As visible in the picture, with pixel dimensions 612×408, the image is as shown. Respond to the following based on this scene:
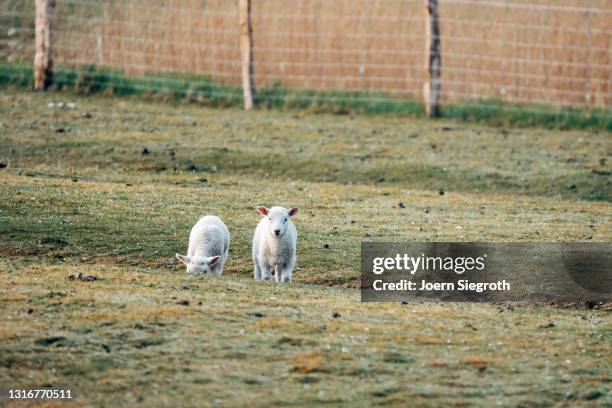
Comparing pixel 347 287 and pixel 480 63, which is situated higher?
pixel 480 63

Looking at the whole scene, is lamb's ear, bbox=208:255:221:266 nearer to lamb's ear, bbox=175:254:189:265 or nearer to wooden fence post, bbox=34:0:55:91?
lamb's ear, bbox=175:254:189:265

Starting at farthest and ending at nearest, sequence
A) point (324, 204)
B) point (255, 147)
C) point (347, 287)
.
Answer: point (255, 147) < point (324, 204) < point (347, 287)

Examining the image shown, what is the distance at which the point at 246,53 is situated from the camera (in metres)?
21.4

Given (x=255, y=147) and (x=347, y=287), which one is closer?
(x=347, y=287)

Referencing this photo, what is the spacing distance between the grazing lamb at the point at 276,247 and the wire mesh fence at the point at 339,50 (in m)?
10.3

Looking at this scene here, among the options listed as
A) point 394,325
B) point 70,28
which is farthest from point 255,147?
point 394,325

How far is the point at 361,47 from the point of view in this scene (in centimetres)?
2258

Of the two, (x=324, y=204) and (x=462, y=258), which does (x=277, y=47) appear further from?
(x=462, y=258)

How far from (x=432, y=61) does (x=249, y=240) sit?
947 centimetres

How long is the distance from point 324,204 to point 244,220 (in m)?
1.59

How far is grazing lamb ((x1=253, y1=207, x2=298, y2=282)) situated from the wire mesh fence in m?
10.3

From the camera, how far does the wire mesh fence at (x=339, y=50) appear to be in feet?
70.4

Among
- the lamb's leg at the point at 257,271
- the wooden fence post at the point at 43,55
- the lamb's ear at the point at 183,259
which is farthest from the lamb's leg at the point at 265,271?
the wooden fence post at the point at 43,55

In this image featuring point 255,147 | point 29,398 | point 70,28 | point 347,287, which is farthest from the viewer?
point 70,28
